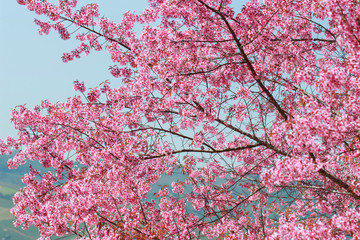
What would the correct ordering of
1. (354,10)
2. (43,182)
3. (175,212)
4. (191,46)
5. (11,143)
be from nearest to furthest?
(354,10) → (191,46) → (175,212) → (43,182) → (11,143)

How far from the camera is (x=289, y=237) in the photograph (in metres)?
4.66

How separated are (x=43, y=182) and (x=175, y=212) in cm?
419

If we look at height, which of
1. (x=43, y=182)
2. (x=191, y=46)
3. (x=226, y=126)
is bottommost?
(x=43, y=182)

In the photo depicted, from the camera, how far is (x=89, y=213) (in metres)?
6.41

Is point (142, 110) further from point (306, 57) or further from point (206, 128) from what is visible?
point (306, 57)

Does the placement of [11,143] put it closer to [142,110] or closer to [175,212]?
[142,110]

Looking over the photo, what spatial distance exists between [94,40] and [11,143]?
473 centimetres

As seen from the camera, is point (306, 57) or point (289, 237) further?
point (306, 57)

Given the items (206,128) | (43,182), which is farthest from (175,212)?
(43,182)

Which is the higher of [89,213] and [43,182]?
[43,182]

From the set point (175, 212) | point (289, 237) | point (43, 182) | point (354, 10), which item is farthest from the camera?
point (43, 182)

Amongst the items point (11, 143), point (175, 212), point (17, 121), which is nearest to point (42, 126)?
point (17, 121)

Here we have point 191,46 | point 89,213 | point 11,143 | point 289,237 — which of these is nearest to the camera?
point 289,237

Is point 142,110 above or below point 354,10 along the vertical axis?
above
